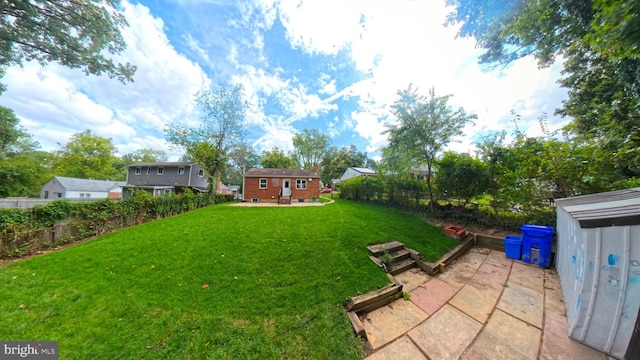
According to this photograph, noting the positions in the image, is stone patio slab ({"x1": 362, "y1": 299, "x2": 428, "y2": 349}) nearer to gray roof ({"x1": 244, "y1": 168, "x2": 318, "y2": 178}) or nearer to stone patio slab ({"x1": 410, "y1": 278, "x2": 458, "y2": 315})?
stone patio slab ({"x1": 410, "y1": 278, "x2": 458, "y2": 315})

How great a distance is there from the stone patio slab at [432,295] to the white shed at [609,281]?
151 cm

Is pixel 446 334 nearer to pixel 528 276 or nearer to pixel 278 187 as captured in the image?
pixel 528 276

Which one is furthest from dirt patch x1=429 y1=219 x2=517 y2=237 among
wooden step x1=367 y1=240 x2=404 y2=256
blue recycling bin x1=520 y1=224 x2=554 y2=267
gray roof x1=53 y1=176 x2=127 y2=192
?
gray roof x1=53 y1=176 x2=127 y2=192

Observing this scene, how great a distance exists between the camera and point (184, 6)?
756 centimetres

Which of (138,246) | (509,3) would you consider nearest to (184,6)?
(138,246)

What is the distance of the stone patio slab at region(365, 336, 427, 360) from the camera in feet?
7.75

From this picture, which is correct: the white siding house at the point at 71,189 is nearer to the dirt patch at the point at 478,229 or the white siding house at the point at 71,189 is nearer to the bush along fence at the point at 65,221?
the bush along fence at the point at 65,221

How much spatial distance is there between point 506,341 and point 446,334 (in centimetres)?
78

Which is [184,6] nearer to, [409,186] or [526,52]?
[526,52]

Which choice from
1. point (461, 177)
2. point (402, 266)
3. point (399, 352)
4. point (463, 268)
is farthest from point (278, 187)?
point (399, 352)

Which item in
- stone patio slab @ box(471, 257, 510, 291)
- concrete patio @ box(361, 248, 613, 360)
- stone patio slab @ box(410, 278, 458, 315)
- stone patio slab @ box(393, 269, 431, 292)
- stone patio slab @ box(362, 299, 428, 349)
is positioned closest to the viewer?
concrete patio @ box(361, 248, 613, 360)

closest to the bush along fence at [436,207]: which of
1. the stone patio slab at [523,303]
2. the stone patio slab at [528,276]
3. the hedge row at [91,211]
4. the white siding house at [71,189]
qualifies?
the stone patio slab at [528,276]

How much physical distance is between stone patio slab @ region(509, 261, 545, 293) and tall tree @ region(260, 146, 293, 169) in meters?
28.5

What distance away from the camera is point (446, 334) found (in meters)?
2.72
